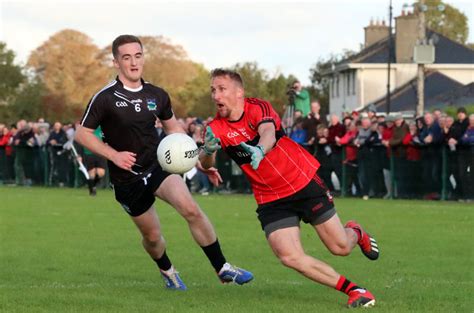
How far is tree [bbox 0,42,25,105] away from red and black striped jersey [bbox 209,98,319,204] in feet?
242

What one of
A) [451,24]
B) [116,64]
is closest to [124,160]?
[116,64]

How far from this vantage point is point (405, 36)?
8481cm

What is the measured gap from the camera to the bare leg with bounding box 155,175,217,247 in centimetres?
1081

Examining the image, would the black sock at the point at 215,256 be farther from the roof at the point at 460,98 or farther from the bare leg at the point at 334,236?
the roof at the point at 460,98

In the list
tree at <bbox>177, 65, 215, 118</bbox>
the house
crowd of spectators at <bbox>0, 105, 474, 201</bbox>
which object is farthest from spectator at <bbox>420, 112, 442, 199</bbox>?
tree at <bbox>177, 65, 215, 118</bbox>

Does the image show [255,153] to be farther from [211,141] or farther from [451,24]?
[451,24]

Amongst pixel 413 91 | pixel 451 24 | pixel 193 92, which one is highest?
pixel 451 24

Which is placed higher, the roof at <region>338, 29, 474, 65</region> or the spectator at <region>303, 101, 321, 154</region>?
the roof at <region>338, 29, 474, 65</region>

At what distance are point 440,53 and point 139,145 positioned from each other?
283ft

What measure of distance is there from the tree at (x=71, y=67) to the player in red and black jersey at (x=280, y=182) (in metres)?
77.0

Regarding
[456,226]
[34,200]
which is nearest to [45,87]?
[34,200]

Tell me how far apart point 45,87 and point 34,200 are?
5908 cm

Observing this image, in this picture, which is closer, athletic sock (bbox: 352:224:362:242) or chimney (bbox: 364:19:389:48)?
athletic sock (bbox: 352:224:362:242)

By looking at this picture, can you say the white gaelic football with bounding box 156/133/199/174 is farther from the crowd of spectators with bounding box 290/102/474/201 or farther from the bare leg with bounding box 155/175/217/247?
the crowd of spectators with bounding box 290/102/474/201
